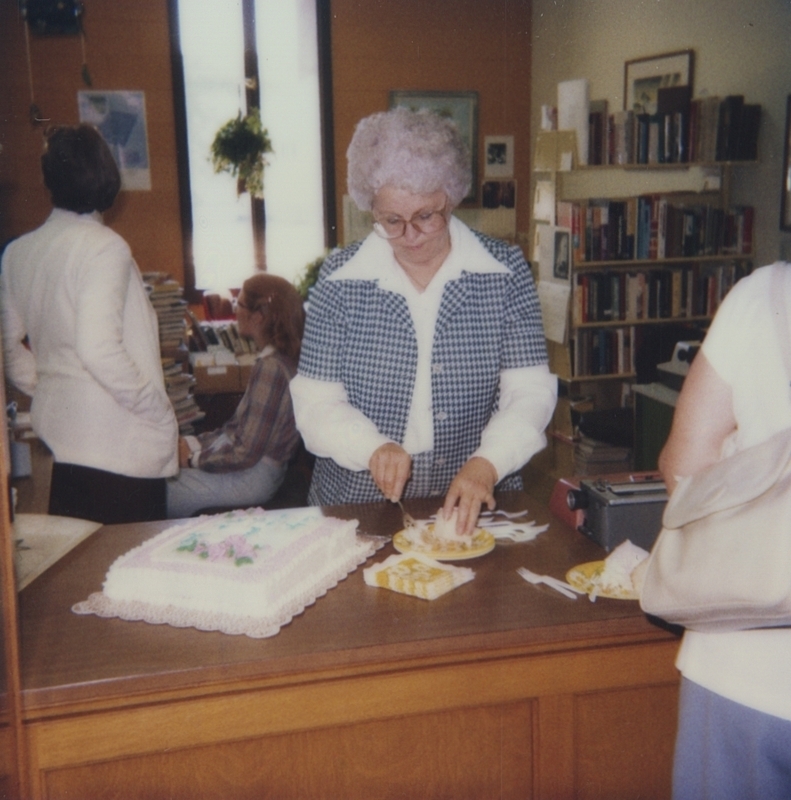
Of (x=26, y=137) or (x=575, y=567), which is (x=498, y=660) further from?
(x=26, y=137)

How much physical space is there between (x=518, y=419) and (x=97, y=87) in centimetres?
555

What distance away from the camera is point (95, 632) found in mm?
1510

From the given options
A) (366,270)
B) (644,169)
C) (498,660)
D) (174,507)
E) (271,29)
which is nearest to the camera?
(498,660)

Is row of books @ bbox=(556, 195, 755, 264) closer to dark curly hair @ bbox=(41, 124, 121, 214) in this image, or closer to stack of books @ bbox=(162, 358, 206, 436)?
stack of books @ bbox=(162, 358, 206, 436)

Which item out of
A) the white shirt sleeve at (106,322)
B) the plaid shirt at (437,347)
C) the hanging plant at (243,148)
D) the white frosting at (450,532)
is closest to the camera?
the white frosting at (450,532)

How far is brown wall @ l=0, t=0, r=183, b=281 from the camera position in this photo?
6.43 metres

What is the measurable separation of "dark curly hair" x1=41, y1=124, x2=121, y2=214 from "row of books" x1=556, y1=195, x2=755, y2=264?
128 inches

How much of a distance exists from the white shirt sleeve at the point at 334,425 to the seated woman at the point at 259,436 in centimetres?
119

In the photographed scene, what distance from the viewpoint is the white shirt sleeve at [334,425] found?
200 centimetres

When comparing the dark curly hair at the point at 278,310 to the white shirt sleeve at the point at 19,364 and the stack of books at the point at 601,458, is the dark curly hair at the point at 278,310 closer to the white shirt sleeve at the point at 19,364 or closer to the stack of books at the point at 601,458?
the white shirt sleeve at the point at 19,364

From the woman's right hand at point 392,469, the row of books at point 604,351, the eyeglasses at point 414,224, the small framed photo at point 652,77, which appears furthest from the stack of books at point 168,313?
the small framed photo at point 652,77

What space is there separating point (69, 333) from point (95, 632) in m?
1.19

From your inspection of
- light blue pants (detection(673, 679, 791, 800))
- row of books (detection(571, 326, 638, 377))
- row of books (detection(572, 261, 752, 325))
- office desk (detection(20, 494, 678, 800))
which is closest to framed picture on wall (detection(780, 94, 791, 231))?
row of books (detection(572, 261, 752, 325))

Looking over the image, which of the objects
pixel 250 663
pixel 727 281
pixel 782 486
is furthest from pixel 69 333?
pixel 727 281
